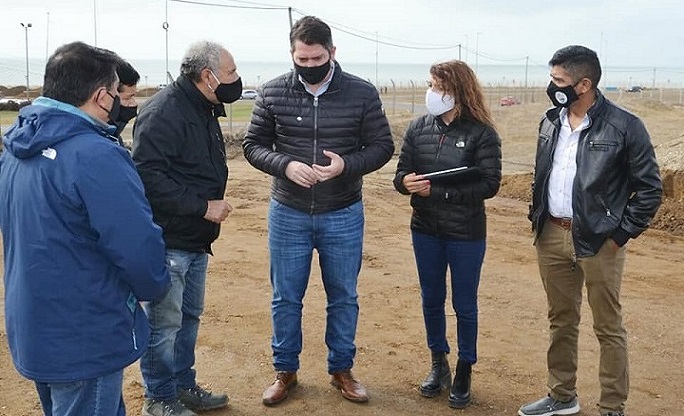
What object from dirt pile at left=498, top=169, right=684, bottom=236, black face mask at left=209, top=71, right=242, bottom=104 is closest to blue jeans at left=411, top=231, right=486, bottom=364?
black face mask at left=209, top=71, right=242, bottom=104

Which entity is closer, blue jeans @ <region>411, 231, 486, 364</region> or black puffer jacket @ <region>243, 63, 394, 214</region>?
black puffer jacket @ <region>243, 63, 394, 214</region>

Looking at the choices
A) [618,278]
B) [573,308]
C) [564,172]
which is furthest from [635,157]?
[573,308]

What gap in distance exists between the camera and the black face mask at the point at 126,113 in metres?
4.10

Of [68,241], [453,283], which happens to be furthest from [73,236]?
[453,283]

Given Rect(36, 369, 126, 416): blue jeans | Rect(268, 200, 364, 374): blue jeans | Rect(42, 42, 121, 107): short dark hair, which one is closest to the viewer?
Rect(42, 42, 121, 107): short dark hair

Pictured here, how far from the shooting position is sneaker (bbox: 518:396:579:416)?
447 centimetres

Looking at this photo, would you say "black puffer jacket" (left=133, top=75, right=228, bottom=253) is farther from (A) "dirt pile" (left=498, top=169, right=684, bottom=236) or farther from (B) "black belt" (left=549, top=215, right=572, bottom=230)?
(A) "dirt pile" (left=498, top=169, right=684, bottom=236)

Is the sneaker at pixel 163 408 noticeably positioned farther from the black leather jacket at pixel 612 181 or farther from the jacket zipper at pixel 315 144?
the black leather jacket at pixel 612 181

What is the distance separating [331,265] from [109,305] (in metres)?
1.84

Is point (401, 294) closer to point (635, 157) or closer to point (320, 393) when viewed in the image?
point (320, 393)

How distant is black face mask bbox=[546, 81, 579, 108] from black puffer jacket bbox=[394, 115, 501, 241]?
1.52 ft

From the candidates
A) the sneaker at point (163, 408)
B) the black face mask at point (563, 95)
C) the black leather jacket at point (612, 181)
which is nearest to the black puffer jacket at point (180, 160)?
the sneaker at point (163, 408)

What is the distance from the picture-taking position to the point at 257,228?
1000cm

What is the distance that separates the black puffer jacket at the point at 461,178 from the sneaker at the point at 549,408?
1.04 m
